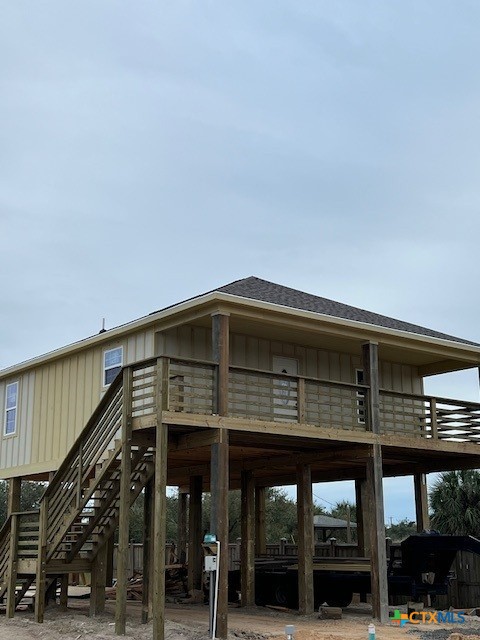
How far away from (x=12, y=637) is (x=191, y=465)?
926 cm

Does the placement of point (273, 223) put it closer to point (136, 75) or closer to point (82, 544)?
point (136, 75)

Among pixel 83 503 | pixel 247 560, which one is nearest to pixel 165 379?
pixel 83 503

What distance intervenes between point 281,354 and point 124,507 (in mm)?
6866

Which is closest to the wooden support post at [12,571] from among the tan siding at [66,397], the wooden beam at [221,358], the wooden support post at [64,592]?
the wooden support post at [64,592]

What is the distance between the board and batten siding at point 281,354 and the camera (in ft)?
71.1

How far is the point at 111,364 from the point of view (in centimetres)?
2294

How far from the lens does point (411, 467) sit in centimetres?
2709

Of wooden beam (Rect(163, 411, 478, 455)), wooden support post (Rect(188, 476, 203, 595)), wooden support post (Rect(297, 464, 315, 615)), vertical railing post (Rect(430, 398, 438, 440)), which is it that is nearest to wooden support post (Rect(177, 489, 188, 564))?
wooden support post (Rect(188, 476, 203, 595))

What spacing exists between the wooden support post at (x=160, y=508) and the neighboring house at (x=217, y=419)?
0.12 feet

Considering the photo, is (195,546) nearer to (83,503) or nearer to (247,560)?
(247,560)

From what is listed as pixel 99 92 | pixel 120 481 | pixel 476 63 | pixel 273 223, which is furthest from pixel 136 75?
pixel 273 223

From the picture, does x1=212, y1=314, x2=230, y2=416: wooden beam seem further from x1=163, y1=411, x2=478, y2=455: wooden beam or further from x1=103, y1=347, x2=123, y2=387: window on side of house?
x1=103, y1=347, x2=123, y2=387: window on side of house

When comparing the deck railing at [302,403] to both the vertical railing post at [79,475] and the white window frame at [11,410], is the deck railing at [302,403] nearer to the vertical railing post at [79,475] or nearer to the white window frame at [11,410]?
the vertical railing post at [79,475]
